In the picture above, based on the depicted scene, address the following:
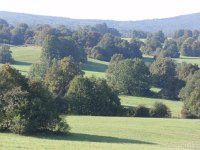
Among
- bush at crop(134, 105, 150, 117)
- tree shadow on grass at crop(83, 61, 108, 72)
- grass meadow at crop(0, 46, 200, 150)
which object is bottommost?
tree shadow on grass at crop(83, 61, 108, 72)

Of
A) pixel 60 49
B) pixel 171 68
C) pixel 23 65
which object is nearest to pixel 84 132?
pixel 171 68

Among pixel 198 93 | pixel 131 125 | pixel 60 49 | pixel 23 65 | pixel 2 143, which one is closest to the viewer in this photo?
pixel 2 143

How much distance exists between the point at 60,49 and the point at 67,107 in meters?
76.0

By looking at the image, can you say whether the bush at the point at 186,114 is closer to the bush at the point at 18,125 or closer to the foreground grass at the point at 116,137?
the foreground grass at the point at 116,137

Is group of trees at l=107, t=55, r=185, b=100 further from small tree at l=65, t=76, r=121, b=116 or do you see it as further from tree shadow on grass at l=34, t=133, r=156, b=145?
tree shadow on grass at l=34, t=133, r=156, b=145

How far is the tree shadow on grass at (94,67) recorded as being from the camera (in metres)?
145

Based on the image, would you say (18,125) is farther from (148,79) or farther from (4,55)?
(4,55)

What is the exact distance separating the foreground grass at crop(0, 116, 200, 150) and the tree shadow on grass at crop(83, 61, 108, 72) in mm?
79919

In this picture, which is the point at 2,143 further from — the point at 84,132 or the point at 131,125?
the point at 131,125

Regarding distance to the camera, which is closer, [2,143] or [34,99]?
[2,143]

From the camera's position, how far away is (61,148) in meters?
34.0

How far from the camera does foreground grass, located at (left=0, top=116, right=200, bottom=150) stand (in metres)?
36.1

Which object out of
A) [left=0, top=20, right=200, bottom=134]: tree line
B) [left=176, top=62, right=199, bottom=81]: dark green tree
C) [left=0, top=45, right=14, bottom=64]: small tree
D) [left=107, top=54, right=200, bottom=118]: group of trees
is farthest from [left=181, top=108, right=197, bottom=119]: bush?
[left=0, top=45, right=14, bottom=64]: small tree

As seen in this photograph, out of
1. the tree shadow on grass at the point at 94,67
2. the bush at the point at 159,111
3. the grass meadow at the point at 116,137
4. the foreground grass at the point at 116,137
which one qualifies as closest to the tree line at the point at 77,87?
the bush at the point at 159,111
